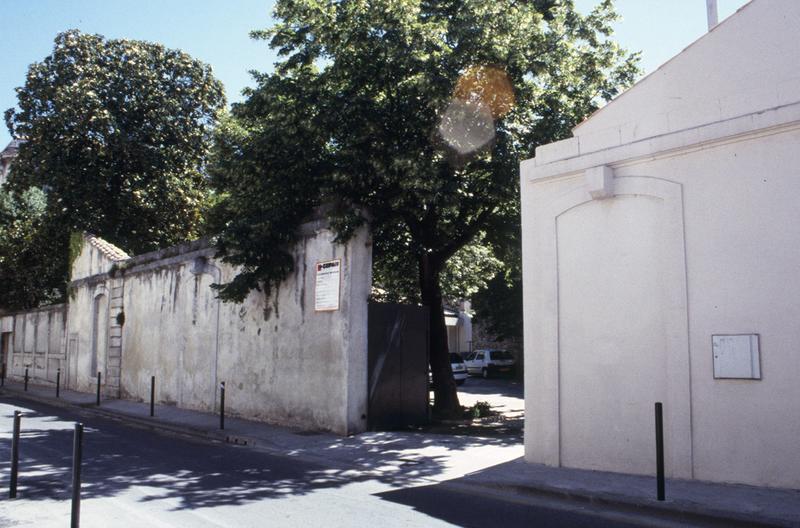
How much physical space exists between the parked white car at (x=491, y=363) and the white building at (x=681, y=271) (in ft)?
88.7

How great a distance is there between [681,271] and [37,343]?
3002 centimetres

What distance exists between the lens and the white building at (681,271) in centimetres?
789

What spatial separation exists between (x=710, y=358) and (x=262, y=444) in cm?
779

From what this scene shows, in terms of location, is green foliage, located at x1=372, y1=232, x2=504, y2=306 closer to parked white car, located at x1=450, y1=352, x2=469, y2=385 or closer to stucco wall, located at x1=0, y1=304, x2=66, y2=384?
parked white car, located at x1=450, y1=352, x2=469, y2=385

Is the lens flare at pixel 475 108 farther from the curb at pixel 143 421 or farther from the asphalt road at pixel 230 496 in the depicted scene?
the curb at pixel 143 421

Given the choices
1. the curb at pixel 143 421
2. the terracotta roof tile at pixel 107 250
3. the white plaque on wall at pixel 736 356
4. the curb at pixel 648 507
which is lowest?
the curb at pixel 143 421

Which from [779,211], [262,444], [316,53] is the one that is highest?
[316,53]

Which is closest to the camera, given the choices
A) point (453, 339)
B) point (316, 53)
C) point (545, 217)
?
point (545, 217)

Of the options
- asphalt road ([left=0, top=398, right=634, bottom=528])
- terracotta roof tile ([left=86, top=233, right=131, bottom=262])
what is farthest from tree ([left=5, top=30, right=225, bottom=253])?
asphalt road ([left=0, top=398, right=634, bottom=528])

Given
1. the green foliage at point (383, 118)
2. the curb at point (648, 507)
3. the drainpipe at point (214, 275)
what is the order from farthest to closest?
the drainpipe at point (214, 275) < the green foliage at point (383, 118) < the curb at point (648, 507)

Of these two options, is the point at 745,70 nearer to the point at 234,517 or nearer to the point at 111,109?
the point at 234,517

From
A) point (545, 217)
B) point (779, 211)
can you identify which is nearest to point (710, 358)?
point (779, 211)

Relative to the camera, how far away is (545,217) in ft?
33.4

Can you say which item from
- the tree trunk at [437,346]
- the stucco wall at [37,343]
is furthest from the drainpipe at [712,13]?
the stucco wall at [37,343]
